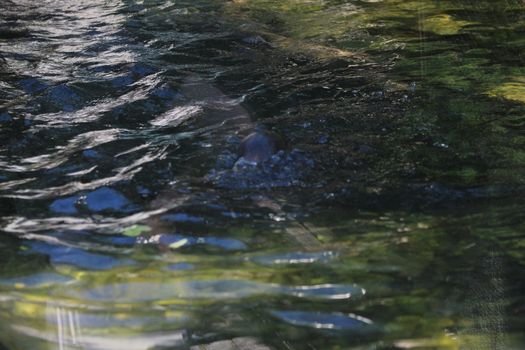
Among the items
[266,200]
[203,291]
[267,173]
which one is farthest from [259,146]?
[203,291]

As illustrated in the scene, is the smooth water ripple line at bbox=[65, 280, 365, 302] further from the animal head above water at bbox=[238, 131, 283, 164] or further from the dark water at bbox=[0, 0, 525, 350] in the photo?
the animal head above water at bbox=[238, 131, 283, 164]

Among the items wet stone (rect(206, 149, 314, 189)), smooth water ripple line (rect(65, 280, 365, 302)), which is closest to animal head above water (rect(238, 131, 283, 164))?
wet stone (rect(206, 149, 314, 189))

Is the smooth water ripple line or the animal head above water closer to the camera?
the smooth water ripple line

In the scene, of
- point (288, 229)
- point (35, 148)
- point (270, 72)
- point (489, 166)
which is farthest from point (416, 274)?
point (270, 72)

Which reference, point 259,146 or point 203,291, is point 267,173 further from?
point 203,291

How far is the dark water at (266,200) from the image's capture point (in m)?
2.50

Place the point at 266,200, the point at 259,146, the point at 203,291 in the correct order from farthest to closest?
the point at 259,146, the point at 266,200, the point at 203,291

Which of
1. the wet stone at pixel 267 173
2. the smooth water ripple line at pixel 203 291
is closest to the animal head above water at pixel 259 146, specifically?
the wet stone at pixel 267 173

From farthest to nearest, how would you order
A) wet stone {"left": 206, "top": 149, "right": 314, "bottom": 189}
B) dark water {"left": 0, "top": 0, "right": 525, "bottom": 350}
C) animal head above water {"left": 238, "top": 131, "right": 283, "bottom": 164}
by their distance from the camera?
animal head above water {"left": 238, "top": 131, "right": 283, "bottom": 164}, wet stone {"left": 206, "top": 149, "right": 314, "bottom": 189}, dark water {"left": 0, "top": 0, "right": 525, "bottom": 350}

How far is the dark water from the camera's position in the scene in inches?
98.3

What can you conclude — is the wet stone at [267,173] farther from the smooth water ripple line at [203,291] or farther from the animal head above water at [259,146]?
the smooth water ripple line at [203,291]

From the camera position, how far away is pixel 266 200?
3.36m

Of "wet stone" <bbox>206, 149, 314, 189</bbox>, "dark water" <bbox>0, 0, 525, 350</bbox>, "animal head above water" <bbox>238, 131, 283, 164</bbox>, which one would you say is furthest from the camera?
"animal head above water" <bbox>238, 131, 283, 164</bbox>

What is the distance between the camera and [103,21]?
860cm
